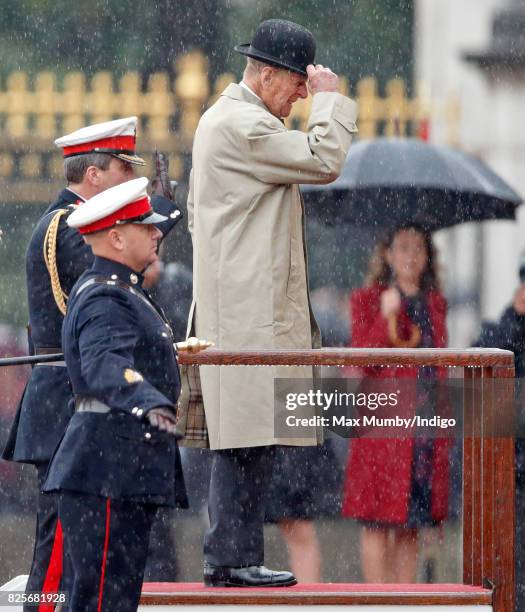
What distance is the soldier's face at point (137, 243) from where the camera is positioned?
16.3ft

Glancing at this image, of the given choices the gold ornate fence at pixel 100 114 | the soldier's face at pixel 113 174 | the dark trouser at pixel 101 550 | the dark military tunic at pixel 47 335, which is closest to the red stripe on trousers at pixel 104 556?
the dark trouser at pixel 101 550

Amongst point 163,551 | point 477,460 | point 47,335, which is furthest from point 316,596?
point 163,551

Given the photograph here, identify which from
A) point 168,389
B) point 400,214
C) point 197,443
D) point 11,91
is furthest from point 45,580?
point 11,91

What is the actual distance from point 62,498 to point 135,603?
0.35 metres

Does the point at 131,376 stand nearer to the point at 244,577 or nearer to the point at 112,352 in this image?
the point at 112,352

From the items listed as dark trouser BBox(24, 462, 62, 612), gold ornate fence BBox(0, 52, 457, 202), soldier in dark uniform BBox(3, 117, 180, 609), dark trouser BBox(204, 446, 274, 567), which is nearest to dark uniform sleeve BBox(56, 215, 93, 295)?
soldier in dark uniform BBox(3, 117, 180, 609)

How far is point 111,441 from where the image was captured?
4.86 meters

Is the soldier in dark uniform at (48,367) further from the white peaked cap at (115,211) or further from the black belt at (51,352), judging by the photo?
the white peaked cap at (115,211)

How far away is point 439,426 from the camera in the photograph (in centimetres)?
568

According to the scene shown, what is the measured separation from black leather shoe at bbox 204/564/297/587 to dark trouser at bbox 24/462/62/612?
489 millimetres

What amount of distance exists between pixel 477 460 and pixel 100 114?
6.95 meters

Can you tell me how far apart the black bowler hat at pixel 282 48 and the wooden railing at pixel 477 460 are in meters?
0.98

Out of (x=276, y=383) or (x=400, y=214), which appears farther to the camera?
(x=400, y=214)

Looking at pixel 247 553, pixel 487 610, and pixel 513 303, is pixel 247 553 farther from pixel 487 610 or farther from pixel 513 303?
pixel 513 303
